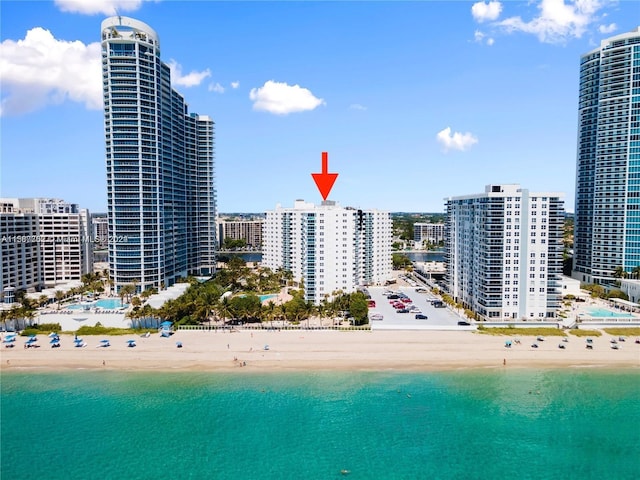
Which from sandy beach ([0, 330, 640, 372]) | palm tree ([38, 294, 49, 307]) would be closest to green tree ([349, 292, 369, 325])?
sandy beach ([0, 330, 640, 372])

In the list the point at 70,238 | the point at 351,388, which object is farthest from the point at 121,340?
the point at 70,238

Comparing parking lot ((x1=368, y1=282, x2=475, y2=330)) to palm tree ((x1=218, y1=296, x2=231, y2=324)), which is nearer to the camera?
parking lot ((x1=368, y1=282, x2=475, y2=330))

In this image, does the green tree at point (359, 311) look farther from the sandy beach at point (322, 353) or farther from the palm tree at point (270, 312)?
the palm tree at point (270, 312)

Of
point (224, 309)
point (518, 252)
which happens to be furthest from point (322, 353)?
point (518, 252)

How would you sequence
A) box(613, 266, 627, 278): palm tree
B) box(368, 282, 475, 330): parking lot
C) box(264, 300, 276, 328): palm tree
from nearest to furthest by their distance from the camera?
1. box(368, 282, 475, 330): parking lot
2. box(264, 300, 276, 328): palm tree
3. box(613, 266, 627, 278): palm tree

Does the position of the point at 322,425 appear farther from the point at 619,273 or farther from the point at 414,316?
the point at 619,273

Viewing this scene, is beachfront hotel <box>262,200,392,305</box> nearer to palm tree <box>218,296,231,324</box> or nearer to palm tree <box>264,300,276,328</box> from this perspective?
palm tree <box>264,300,276,328</box>
